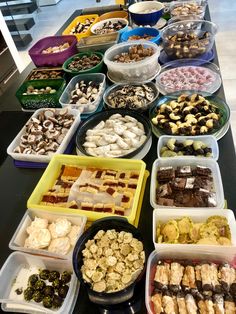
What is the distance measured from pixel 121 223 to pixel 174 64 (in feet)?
3.13

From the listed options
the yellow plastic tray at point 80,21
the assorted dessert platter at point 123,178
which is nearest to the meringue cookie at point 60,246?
the assorted dessert platter at point 123,178

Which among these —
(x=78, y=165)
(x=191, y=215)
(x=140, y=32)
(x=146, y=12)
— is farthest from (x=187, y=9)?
(x=191, y=215)

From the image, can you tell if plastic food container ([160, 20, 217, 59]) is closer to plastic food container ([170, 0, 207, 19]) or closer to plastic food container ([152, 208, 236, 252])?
plastic food container ([170, 0, 207, 19])

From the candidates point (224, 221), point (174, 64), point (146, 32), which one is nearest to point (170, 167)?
point (224, 221)

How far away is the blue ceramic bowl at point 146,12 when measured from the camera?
1.67 m

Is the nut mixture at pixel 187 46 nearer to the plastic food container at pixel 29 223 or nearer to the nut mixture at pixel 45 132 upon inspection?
the nut mixture at pixel 45 132

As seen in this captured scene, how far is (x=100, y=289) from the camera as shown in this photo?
0.66 meters

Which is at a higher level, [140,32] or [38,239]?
[140,32]

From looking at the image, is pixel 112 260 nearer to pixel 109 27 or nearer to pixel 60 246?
pixel 60 246

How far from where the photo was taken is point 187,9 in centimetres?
175

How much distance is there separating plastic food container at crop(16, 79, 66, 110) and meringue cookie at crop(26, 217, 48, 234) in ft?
2.03

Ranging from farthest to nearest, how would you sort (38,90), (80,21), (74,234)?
(80,21) < (38,90) < (74,234)

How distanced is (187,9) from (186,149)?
3.84 ft

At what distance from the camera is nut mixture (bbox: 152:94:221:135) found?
104cm
